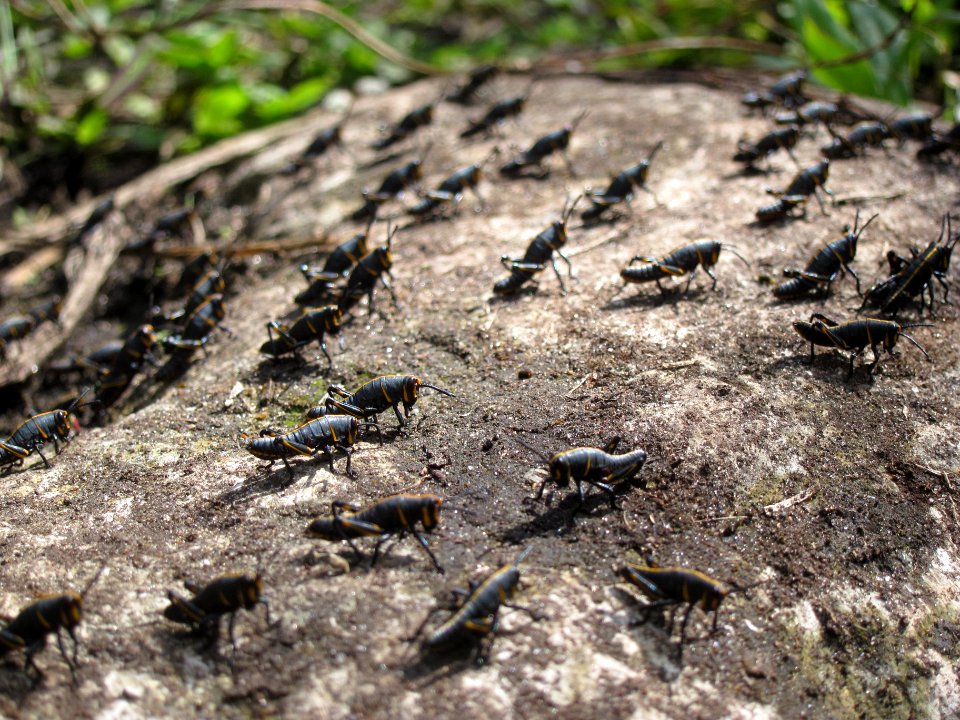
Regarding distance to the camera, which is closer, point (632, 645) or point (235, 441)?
point (632, 645)

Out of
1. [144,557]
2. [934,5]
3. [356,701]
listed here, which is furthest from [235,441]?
[934,5]

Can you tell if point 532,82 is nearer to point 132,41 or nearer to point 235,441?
point 132,41

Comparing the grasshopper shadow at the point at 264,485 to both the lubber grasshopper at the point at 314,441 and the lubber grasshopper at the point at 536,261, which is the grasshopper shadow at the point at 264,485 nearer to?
the lubber grasshopper at the point at 314,441

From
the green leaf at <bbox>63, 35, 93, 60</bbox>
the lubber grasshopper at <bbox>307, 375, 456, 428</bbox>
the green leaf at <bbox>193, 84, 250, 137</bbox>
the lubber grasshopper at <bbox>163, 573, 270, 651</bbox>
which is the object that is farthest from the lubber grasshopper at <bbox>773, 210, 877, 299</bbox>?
the green leaf at <bbox>63, 35, 93, 60</bbox>

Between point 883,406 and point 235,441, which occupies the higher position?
point 883,406

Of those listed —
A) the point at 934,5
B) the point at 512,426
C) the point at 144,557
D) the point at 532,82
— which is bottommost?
the point at 144,557
